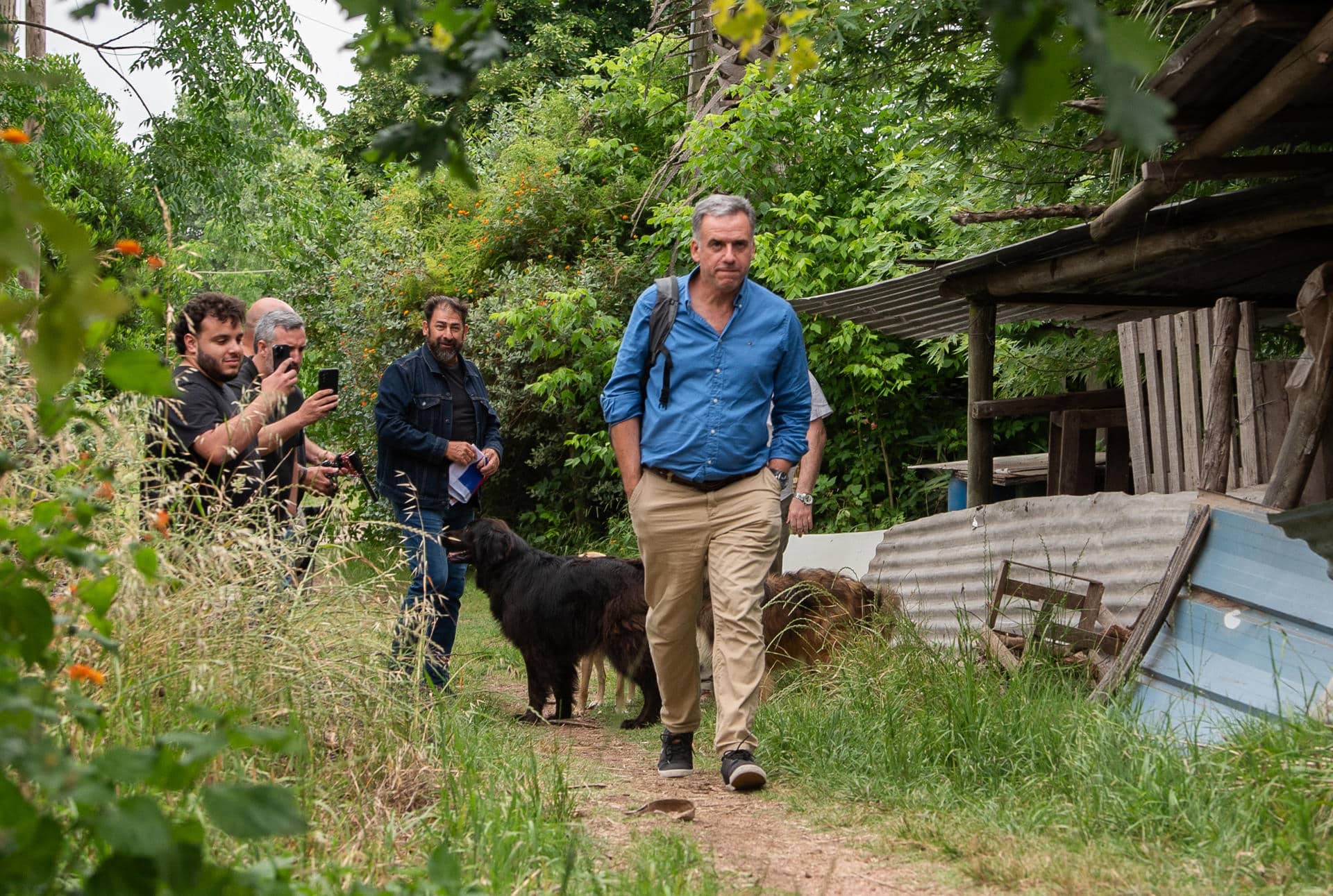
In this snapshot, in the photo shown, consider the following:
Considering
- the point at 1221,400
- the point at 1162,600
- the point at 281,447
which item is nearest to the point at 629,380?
the point at 281,447

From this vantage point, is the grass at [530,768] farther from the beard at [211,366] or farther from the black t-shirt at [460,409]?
the black t-shirt at [460,409]

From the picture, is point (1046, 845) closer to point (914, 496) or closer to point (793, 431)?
point (793, 431)

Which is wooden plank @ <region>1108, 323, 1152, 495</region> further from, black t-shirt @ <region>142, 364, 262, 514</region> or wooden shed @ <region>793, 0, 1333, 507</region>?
black t-shirt @ <region>142, 364, 262, 514</region>

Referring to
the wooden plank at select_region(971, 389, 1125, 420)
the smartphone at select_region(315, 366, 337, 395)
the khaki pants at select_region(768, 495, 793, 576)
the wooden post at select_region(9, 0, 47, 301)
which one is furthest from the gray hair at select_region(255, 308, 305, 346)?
the wooden post at select_region(9, 0, 47, 301)

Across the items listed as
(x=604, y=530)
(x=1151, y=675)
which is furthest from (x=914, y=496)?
(x=1151, y=675)

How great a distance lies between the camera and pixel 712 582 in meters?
5.13

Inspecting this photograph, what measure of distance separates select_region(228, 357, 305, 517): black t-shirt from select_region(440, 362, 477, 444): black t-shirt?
3.06 feet

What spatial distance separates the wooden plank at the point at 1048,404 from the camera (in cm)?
877

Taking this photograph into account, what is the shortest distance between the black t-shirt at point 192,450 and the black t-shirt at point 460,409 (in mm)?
1602

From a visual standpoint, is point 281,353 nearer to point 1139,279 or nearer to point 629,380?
point 629,380

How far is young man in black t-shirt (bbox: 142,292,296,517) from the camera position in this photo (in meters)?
4.56

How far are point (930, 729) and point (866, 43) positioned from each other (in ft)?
16.5

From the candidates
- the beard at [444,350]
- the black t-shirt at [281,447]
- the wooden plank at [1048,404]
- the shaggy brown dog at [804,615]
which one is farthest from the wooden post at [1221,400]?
the black t-shirt at [281,447]

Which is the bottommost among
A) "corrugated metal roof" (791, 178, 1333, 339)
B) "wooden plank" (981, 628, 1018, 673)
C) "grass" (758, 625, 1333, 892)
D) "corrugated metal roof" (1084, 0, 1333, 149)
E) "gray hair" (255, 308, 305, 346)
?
"grass" (758, 625, 1333, 892)
